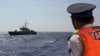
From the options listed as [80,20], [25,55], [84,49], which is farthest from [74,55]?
[25,55]

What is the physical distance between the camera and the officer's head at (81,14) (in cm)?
358

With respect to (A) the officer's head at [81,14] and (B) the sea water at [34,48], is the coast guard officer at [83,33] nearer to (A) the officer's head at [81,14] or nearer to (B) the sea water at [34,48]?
(A) the officer's head at [81,14]

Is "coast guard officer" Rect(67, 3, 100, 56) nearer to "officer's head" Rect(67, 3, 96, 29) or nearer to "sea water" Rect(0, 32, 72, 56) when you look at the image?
"officer's head" Rect(67, 3, 96, 29)

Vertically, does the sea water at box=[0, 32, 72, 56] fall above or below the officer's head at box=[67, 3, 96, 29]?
below

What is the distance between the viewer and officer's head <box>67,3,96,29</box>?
11.8 ft

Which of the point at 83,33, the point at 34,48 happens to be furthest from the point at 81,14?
the point at 34,48

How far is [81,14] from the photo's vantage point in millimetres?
3605

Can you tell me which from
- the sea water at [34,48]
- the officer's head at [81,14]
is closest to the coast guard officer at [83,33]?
the officer's head at [81,14]

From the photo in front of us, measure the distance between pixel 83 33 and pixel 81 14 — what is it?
20 cm

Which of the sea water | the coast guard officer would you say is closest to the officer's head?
the coast guard officer

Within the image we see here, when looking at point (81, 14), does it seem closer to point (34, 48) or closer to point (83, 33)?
point (83, 33)

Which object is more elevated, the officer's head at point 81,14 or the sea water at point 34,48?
the officer's head at point 81,14

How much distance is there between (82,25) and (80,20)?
0.06 m

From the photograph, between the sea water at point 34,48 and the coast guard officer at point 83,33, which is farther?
the sea water at point 34,48
